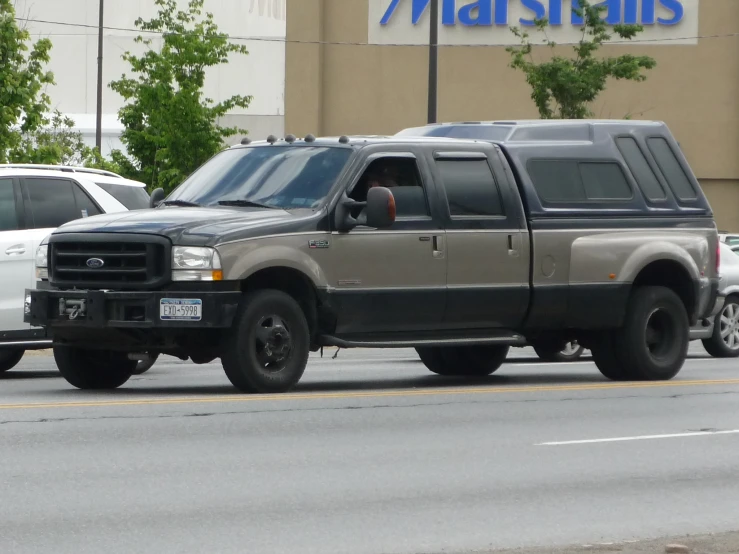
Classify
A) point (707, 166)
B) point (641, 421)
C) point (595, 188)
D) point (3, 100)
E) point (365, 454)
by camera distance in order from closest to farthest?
point (365, 454), point (641, 421), point (595, 188), point (3, 100), point (707, 166)

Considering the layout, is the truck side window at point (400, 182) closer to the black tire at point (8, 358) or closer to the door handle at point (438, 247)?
the door handle at point (438, 247)

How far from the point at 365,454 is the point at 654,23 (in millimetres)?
40322

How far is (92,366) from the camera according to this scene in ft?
43.7

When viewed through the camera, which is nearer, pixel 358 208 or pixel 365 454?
pixel 365 454

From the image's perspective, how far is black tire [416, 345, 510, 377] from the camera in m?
15.6

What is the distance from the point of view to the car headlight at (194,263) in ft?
39.5

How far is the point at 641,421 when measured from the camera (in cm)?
1178

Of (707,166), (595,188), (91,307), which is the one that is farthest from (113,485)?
(707,166)

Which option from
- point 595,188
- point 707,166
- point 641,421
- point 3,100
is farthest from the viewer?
point 707,166

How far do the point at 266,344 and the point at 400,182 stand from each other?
78.7 inches

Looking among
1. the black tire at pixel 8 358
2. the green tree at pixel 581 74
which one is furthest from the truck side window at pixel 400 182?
the green tree at pixel 581 74

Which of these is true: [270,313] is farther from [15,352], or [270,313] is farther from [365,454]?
[15,352]

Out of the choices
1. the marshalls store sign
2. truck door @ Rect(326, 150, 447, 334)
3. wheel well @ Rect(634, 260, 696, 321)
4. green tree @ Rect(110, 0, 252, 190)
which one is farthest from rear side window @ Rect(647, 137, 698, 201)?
the marshalls store sign

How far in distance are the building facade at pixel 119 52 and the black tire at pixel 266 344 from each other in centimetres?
6223
